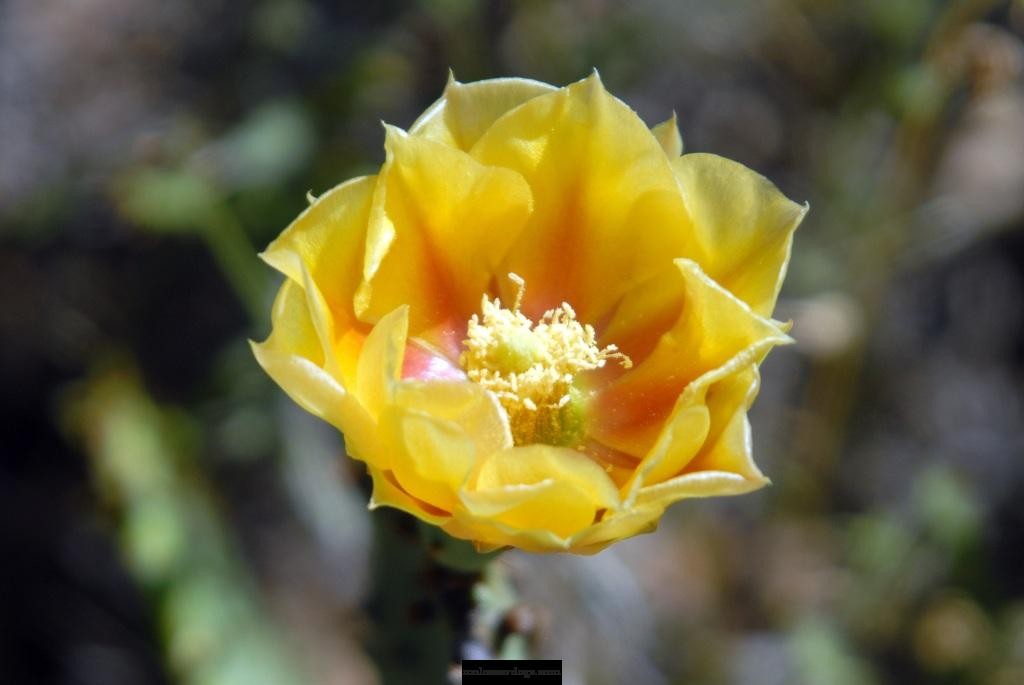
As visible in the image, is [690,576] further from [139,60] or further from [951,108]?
[139,60]

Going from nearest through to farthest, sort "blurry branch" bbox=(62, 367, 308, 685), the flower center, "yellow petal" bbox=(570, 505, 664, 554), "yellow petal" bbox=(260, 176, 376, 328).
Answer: "yellow petal" bbox=(570, 505, 664, 554), "yellow petal" bbox=(260, 176, 376, 328), the flower center, "blurry branch" bbox=(62, 367, 308, 685)

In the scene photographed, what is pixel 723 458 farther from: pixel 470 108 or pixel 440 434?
pixel 470 108

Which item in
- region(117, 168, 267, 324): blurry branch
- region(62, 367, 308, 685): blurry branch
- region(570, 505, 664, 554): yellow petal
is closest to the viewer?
region(570, 505, 664, 554): yellow petal

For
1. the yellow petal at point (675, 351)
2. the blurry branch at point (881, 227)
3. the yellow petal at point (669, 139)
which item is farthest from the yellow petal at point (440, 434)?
the blurry branch at point (881, 227)

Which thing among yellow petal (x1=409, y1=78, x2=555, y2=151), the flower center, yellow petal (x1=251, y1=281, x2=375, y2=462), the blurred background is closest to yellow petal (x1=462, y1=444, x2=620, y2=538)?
yellow petal (x1=251, y1=281, x2=375, y2=462)

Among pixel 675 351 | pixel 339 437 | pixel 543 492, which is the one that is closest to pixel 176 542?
pixel 339 437

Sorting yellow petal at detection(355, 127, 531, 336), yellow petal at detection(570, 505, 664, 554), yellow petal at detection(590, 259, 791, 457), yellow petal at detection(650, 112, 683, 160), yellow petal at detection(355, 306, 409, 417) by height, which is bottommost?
yellow petal at detection(570, 505, 664, 554)

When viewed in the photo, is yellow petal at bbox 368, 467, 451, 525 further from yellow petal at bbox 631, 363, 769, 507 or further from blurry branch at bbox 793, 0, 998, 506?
blurry branch at bbox 793, 0, 998, 506
